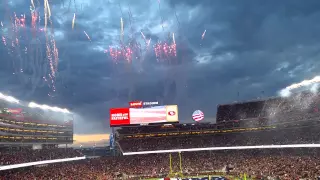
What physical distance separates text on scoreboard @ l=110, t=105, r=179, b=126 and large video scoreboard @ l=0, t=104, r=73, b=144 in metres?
18.5

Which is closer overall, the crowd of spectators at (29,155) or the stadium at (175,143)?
the crowd of spectators at (29,155)

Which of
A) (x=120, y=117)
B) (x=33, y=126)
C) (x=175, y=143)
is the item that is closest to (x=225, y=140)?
(x=175, y=143)

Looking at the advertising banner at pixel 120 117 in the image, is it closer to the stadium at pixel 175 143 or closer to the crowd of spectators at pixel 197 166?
the stadium at pixel 175 143

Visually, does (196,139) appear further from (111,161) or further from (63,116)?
(63,116)

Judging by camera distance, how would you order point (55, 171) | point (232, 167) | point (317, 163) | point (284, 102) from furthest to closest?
1. point (284, 102)
2. point (232, 167)
3. point (55, 171)
4. point (317, 163)

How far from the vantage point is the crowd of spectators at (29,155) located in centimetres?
4917

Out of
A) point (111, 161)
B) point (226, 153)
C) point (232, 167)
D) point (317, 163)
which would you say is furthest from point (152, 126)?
point (317, 163)

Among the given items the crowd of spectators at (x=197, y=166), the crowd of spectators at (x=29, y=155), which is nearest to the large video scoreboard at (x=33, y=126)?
the crowd of spectators at (x=29, y=155)

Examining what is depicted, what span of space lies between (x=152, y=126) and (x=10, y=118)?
35.2 meters

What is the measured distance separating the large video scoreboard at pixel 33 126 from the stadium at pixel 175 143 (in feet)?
0.73

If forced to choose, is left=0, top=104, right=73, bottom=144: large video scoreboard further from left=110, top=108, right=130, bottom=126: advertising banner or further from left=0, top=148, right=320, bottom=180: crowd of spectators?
left=110, top=108, right=130, bottom=126: advertising banner

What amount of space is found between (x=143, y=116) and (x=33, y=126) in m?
27.0

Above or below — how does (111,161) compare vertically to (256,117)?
below

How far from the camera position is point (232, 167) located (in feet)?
196
